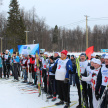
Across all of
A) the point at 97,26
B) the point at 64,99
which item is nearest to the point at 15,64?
the point at 64,99

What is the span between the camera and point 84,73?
209 inches

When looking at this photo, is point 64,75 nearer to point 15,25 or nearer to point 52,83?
point 52,83

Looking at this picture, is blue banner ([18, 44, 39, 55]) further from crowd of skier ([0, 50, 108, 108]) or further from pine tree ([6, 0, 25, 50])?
pine tree ([6, 0, 25, 50])

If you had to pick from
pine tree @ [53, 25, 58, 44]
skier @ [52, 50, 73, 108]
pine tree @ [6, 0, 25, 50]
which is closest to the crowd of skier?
skier @ [52, 50, 73, 108]

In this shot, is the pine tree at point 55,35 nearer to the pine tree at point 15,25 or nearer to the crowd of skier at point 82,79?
the pine tree at point 15,25

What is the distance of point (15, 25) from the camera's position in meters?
49.6

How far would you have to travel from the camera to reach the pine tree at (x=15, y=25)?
49406 mm

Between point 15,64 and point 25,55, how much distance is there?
46.2 inches

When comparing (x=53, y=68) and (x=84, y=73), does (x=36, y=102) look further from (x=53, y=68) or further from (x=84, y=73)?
(x=84, y=73)

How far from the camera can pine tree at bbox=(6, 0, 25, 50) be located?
49406 mm

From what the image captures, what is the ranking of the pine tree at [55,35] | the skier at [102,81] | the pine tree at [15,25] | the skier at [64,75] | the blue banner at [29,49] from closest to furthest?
the skier at [102,81] < the skier at [64,75] < the blue banner at [29,49] < the pine tree at [15,25] < the pine tree at [55,35]

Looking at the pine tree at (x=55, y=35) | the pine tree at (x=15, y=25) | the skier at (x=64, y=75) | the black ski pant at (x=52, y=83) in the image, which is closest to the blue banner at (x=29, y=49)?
the black ski pant at (x=52, y=83)

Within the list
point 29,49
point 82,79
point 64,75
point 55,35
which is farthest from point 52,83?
point 55,35

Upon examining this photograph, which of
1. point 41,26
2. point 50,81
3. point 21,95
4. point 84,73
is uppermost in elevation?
point 41,26
